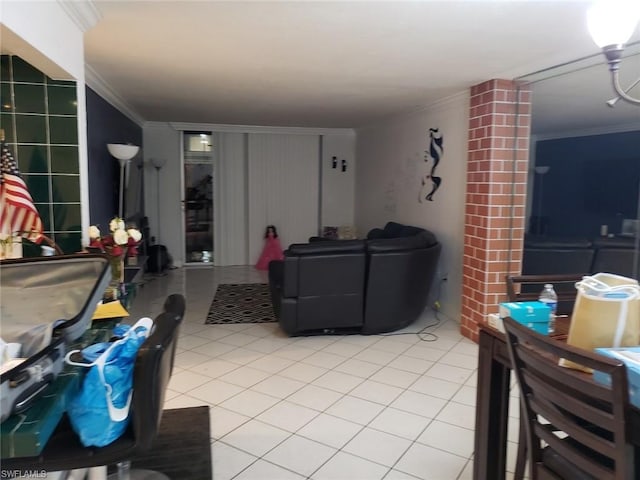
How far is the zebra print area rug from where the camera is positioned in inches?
170

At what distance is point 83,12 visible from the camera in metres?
2.14

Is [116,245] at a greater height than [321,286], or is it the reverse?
[116,245]

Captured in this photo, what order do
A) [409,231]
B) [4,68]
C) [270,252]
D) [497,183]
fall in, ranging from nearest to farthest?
[4,68]
[497,183]
[409,231]
[270,252]

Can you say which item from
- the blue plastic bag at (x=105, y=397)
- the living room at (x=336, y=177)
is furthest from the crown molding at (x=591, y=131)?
the blue plastic bag at (x=105, y=397)

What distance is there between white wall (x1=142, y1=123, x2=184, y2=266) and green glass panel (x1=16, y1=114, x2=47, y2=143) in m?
4.41

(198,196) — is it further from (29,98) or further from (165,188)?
(29,98)

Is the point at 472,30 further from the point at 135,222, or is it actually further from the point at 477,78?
the point at 135,222

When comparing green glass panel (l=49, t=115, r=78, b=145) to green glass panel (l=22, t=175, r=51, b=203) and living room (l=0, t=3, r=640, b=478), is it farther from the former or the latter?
green glass panel (l=22, t=175, r=51, b=203)

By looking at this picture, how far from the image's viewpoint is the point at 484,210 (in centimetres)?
354

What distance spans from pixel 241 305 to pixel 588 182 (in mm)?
3462

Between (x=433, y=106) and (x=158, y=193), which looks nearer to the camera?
(x=433, y=106)

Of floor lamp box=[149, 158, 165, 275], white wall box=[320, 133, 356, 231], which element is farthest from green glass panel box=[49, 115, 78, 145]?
white wall box=[320, 133, 356, 231]

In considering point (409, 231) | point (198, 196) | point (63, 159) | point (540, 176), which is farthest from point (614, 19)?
point (198, 196)

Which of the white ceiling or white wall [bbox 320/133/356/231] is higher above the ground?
the white ceiling
